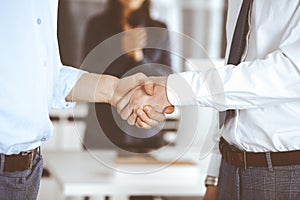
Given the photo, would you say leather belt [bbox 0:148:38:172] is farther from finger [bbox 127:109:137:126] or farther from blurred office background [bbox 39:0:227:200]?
blurred office background [bbox 39:0:227:200]

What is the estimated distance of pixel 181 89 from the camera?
1.69 meters

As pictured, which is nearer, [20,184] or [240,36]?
[20,184]

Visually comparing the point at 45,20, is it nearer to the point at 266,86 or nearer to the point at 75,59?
the point at 266,86

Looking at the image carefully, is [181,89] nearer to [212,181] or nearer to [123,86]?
[123,86]

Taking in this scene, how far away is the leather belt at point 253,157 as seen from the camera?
64.7 inches

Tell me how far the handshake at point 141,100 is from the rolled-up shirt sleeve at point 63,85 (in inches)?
5.6

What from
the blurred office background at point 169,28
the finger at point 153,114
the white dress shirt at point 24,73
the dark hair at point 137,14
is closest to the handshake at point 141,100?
the finger at point 153,114

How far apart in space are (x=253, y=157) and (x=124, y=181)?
44.5 inches

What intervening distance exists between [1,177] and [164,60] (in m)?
1.29

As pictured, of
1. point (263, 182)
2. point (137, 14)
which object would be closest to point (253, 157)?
point (263, 182)

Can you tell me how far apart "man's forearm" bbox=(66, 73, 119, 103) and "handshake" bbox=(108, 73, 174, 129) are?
14mm

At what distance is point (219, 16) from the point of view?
5340 mm

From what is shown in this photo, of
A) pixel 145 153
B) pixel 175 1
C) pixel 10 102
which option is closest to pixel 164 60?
pixel 145 153


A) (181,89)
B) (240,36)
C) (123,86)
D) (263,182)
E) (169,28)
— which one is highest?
Answer: (240,36)
